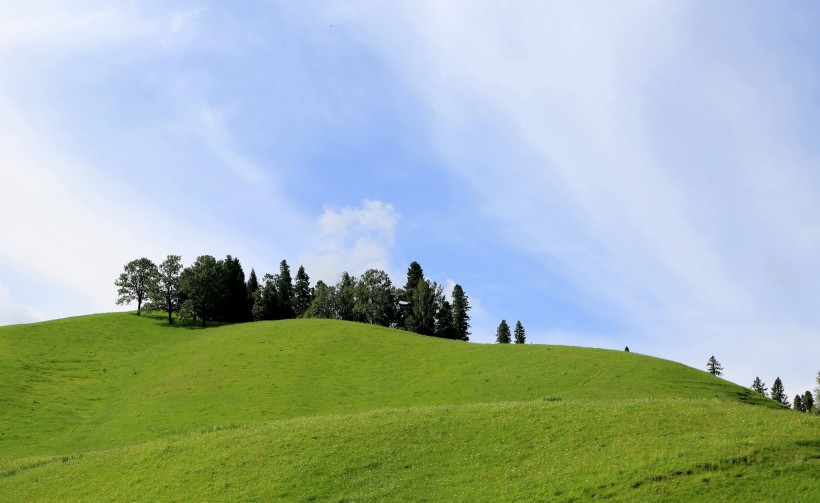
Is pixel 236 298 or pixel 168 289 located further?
pixel 236 298

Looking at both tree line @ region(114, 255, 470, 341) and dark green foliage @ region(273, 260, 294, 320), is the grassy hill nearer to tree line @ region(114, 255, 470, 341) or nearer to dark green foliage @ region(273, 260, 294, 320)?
tree line @ region(114, 255, 470, 341)

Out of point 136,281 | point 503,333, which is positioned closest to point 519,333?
point 503,333

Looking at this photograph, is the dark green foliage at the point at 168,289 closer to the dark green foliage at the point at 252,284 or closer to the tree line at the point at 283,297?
the tree line at the point at 283,297

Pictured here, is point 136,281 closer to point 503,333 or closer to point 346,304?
point 346,304

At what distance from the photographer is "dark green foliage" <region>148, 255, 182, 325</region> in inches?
4452

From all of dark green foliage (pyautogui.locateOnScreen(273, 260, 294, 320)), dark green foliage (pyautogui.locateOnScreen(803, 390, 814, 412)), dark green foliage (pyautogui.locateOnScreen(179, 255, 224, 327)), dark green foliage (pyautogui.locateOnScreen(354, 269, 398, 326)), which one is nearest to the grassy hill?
dark green foliage (pyautogui.locateOnScreen(179, 255, 224, 327))

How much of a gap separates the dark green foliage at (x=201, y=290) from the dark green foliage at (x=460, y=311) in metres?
59.5

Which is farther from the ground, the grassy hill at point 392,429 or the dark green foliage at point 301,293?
the dark green foliage at point 301,293

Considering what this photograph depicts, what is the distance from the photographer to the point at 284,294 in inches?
6181

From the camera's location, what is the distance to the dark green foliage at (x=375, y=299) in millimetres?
138375

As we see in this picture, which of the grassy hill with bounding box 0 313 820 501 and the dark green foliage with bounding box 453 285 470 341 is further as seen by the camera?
the dark green foliage with bounding box 453 285 470 341

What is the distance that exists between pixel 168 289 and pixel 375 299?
46000mm

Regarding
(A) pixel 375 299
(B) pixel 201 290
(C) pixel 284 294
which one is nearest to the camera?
(B) pixel 201 290

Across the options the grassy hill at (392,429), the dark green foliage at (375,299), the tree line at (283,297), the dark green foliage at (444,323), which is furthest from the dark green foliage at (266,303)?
the grassy hill at (392,429)
